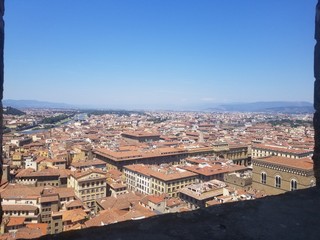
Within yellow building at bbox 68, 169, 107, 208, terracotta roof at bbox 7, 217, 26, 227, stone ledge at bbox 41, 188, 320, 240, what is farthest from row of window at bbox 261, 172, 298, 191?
stone ledge at bbox 41, 188, 320, 240

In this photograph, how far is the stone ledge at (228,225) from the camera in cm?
197

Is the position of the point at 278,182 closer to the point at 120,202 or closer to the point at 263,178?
the point at 263,178

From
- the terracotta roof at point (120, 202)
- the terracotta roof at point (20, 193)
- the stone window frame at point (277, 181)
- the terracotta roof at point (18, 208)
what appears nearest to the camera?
the terracotta roof at point (18, 208)

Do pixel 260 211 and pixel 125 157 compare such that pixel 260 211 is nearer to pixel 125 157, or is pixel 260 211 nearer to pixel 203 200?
pixel 203 200

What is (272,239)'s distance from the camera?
1948mm

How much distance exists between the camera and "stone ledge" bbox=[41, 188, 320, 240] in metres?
1.97

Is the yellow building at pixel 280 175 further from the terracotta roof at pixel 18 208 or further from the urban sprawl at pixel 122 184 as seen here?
the terracotta roof at pixel 18 208

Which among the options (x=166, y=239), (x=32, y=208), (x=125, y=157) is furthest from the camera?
(x=125, y=157)

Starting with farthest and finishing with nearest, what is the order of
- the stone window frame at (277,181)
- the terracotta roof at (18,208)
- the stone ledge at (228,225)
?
the stone window frame at (277,181)
the terracotta roof at (18,208)
the stone ledge at (228,225)

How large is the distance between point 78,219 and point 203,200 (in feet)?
28.4

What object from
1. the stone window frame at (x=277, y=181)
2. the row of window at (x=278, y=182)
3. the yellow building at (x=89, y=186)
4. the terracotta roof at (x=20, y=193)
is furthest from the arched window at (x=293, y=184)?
the terracotta roof at (x=20, y=193)

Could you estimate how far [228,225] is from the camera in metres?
2.14

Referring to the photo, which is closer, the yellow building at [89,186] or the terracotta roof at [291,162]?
the terracotta roof at [291,162]

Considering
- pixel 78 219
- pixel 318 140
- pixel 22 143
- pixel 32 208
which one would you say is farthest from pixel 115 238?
pixel 22 143
